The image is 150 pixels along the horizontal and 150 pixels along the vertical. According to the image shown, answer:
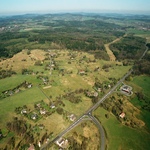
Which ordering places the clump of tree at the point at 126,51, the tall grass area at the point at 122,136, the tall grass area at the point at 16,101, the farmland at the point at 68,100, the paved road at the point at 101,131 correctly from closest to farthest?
the paved road at the point at 101,131 < the tall grass area at the point at 122,136 < the farmland at the point at 68,100 < the tall grass area at the point at 16,101 < the clump of tree at the point at 126,51

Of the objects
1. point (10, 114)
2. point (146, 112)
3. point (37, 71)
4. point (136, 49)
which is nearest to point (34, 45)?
point (37, 71)

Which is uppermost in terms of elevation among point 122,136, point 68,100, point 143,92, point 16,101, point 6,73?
point 16,101

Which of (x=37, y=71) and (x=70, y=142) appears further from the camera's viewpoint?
(x=37, y=71)

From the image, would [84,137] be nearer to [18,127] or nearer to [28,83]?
[18,127]

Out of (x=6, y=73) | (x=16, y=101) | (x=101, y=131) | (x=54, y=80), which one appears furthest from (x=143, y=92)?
(x=6, y=73)

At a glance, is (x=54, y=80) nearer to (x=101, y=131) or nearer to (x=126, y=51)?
(x=101, y=131)

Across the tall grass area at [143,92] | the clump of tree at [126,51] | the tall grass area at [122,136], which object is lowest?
the clump of tree at [126,51]

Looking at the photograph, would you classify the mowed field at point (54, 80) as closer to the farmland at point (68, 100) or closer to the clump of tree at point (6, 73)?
the farmland at point (68, 100)

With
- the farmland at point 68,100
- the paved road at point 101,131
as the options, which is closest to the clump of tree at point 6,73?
the farmland at point 68,100
